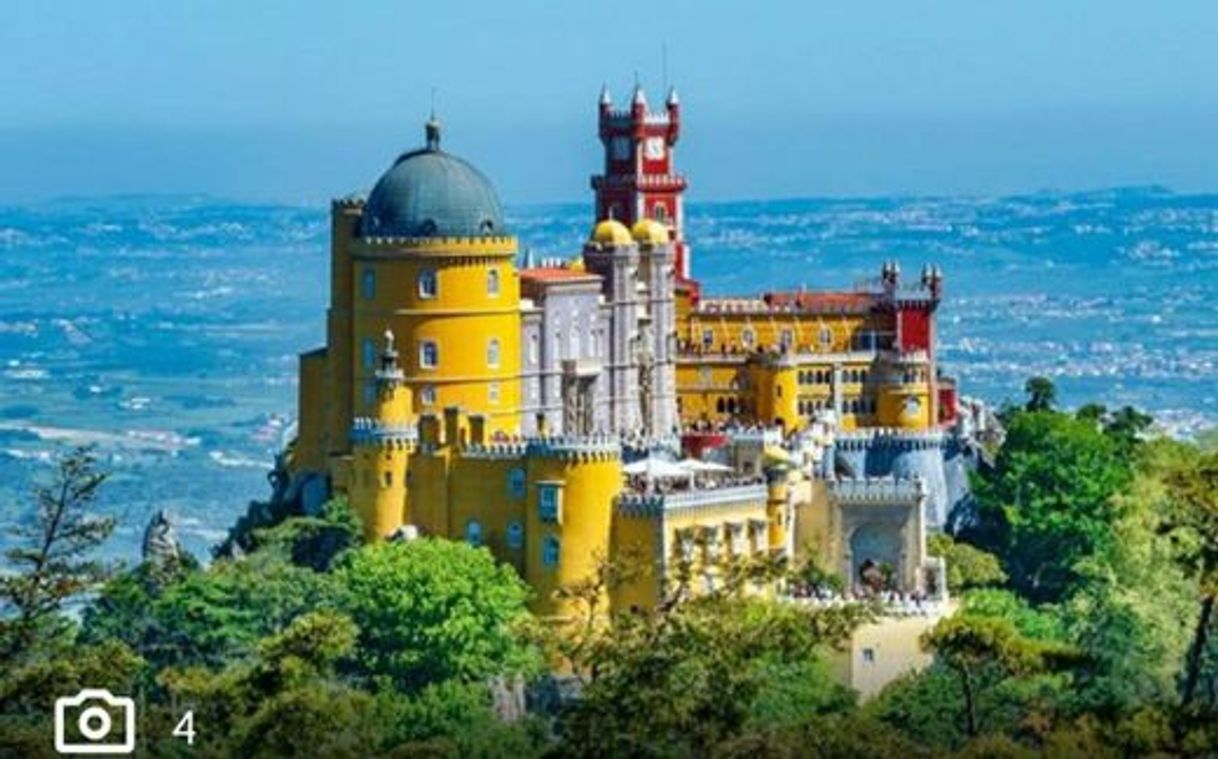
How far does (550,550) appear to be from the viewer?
320 ft

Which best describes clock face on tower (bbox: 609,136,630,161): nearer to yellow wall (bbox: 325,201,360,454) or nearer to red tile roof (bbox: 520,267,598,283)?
red tile roof (bbox: 520,267,598,283)

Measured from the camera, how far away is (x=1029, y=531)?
10981cm

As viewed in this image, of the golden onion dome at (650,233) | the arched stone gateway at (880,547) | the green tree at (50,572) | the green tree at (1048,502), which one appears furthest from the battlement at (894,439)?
the green tree at (50,572)

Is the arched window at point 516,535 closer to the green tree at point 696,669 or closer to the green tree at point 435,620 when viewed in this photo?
the green tree at point 435,620

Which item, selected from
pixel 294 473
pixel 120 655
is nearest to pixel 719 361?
pixel 294 473

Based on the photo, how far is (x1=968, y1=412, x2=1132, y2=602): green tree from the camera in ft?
359

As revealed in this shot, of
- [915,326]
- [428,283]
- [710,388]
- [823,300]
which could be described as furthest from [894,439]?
[428,283]

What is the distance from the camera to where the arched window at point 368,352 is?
10369cm

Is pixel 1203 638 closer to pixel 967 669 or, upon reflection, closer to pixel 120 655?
pixel 967 669

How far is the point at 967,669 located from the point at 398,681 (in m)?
15.7

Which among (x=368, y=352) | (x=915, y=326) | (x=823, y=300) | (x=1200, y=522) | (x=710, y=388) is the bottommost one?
(x=1200, y=522)

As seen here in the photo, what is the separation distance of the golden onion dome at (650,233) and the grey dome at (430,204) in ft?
27.9

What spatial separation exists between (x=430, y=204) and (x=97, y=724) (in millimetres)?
28958

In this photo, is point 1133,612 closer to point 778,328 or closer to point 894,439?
point 894,439
